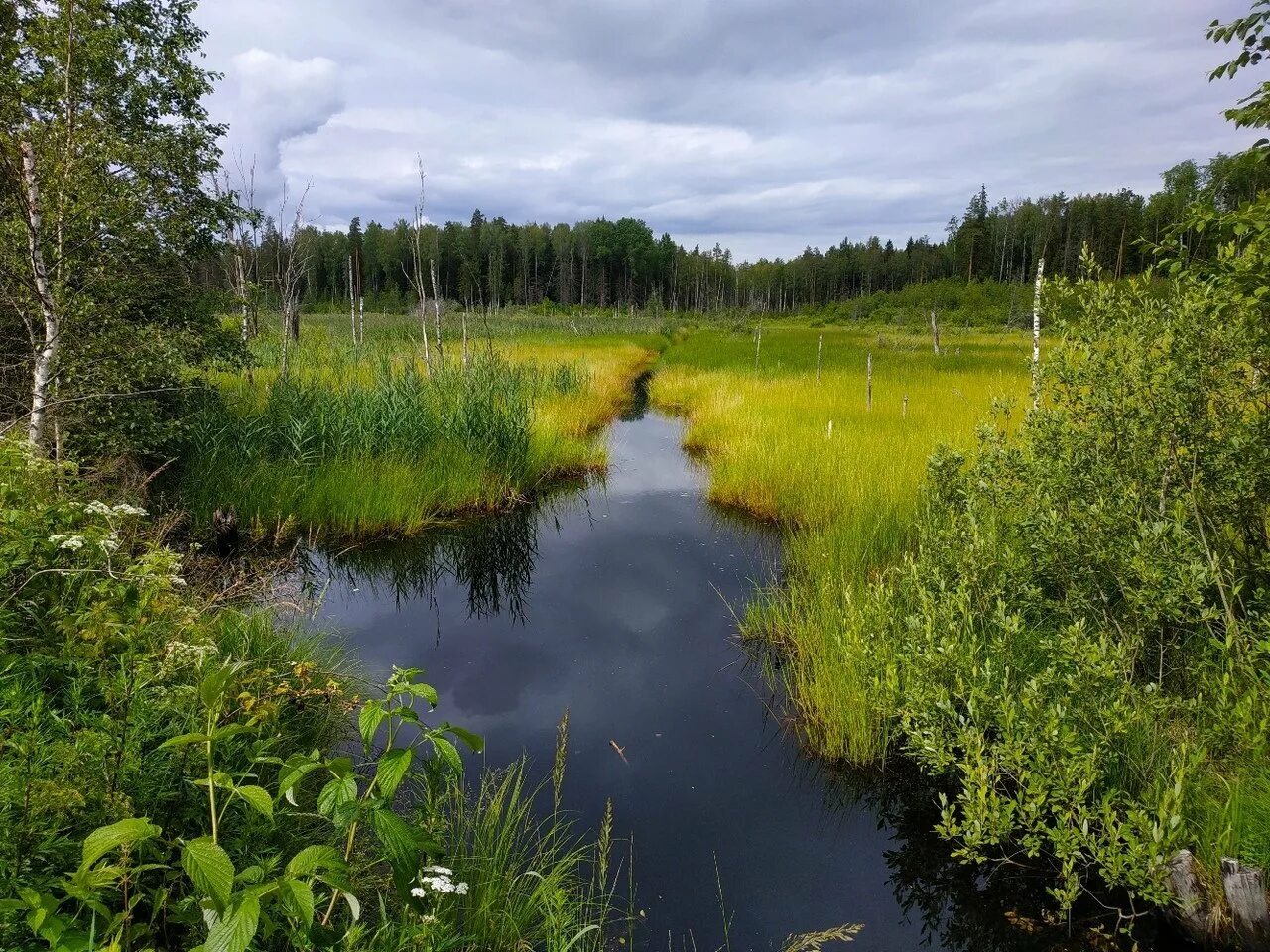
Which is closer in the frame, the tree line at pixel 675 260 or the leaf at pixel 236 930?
the leaf at pixel 236 930

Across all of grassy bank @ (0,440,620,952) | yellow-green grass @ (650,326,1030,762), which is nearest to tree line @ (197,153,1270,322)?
yellow-green grass @ (650,326,1030,762)

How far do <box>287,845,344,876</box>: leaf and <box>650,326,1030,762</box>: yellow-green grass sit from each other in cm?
338

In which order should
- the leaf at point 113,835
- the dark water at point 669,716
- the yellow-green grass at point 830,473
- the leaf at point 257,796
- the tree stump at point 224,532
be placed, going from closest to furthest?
the leaf at point 113,835
the leaf at point 257,796
the dark water at point 669,716
the yellow-green grass at point 830,473
the tree stump at point 224,532

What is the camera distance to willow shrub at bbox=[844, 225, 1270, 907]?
3.13m

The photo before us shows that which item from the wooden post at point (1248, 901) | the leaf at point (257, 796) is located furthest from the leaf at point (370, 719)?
the wooden post at point (1248, 901)

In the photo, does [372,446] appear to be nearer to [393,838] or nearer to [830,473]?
[830,473]

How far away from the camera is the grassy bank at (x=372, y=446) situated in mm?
8219

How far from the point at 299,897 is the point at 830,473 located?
340 inches

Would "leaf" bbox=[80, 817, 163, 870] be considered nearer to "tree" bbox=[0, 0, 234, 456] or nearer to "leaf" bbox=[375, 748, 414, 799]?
"leaf" bbox=[375, 748, 414, 799]

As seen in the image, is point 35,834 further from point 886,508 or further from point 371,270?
point 371,270

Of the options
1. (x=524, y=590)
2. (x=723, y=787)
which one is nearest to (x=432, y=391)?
(x=524, y=590)

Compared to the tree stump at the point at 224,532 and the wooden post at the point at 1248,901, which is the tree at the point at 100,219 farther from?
the wooden post at the point at 1248,901

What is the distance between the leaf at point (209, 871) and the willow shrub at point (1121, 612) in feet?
10.2

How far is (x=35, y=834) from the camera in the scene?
195 centimetres
